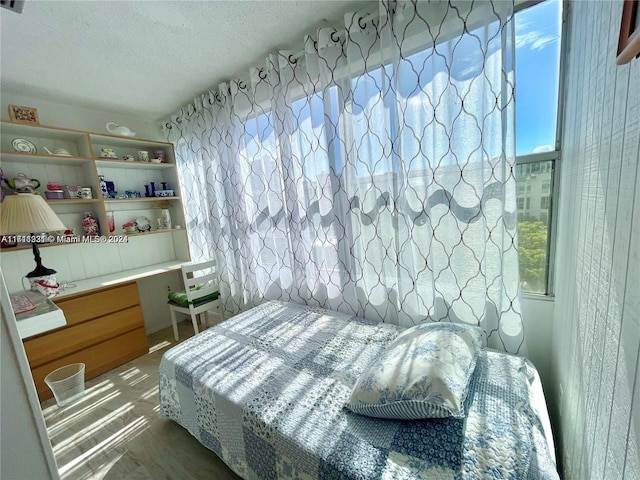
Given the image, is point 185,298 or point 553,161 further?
point 185,298

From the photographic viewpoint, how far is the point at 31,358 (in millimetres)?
1917

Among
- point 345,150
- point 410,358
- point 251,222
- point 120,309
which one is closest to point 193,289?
point 120,309

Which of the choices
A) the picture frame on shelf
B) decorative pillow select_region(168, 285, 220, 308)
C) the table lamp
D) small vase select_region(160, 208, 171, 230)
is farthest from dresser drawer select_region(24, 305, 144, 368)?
the picture frame on shelf

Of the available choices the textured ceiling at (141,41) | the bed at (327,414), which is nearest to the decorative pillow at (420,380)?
the bed at (327,414)

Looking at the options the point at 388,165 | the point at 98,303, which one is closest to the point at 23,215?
the point at 98,303

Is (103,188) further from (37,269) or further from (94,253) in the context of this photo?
(37,269)

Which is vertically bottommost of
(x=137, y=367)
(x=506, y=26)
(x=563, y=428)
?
(x=137, y=367)

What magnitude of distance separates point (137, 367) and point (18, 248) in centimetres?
136

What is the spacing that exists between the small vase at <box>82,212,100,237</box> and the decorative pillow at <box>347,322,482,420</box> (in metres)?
2.84

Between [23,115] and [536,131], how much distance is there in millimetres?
3580

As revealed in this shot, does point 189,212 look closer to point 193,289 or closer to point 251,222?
point 193,289

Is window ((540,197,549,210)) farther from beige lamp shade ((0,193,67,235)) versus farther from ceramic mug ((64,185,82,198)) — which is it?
ceramic mug ((64,185,82,198))

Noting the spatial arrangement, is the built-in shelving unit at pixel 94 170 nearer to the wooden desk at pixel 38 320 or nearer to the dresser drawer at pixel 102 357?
the dresser drawer at pixel 102 357

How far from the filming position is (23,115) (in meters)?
2.08
